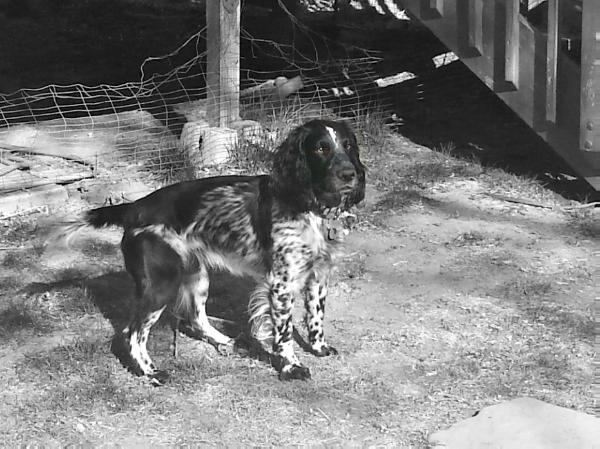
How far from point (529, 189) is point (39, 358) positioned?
4225 millimetres

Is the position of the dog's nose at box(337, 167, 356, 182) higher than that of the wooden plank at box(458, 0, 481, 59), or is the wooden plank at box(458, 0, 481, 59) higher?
the wooden plank at box(458, 0, 481, 59)

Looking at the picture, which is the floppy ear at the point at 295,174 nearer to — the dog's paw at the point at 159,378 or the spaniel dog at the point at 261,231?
the spaniel dog at the point at 261,231

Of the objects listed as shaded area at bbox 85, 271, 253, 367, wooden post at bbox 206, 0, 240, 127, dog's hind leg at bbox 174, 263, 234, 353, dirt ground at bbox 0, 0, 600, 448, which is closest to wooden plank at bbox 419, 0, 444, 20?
dirt ground at bbox 0, 0, 600, 448

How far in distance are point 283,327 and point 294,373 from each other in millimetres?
236

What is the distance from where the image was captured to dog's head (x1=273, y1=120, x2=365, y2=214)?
4949mm

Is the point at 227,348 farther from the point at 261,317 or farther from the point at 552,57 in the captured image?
the point at 552,57

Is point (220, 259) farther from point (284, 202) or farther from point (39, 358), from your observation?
point (39, 358)

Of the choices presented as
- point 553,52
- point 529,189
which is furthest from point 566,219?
point 553,52

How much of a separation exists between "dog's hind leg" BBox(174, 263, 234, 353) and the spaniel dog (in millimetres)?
176

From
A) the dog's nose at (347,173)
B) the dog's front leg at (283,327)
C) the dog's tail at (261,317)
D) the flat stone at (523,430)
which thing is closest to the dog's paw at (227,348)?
the dog's tail at (261,317)

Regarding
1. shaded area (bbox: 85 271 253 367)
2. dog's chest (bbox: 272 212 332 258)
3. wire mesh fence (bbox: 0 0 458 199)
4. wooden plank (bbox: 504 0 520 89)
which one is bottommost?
shaded area (bbox: 85 271 253 367)

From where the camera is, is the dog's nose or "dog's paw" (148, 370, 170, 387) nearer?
the dog's nose

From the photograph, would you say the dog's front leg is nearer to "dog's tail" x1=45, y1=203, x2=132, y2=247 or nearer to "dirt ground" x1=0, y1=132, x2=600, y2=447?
"dirt ground" x1=0, y1=132, x2=600, y2=447

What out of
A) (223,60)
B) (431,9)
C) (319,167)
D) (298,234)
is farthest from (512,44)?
(298,234)
